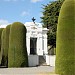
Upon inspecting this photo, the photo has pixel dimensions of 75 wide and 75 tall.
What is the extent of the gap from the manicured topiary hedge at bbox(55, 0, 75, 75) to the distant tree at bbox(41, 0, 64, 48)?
79.2 feet

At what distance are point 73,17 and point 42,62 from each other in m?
18.8

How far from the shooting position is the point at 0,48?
32.9 metres

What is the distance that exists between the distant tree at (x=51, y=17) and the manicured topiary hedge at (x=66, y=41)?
79.2 feet


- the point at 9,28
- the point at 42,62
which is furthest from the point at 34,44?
the point at 9,28

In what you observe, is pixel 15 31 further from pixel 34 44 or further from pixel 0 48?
pixel 34 44

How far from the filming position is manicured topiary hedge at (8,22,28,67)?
91.3ft

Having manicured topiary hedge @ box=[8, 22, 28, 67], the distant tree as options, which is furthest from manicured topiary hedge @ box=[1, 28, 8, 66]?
the distant tree

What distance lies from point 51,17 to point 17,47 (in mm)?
14909

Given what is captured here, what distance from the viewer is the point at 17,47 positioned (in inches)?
1103

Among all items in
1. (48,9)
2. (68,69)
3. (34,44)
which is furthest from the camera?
(48,9)

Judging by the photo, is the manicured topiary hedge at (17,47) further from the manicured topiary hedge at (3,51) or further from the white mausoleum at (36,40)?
the white mausoleum at (36,40)

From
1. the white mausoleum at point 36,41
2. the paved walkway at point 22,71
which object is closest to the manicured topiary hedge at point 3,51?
the white mausoleum at point 36,41

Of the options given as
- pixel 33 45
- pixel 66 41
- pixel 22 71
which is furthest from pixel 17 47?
pixel 66 41

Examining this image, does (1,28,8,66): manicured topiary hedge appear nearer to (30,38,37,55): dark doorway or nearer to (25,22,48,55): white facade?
(25,22,48,55): white facade
